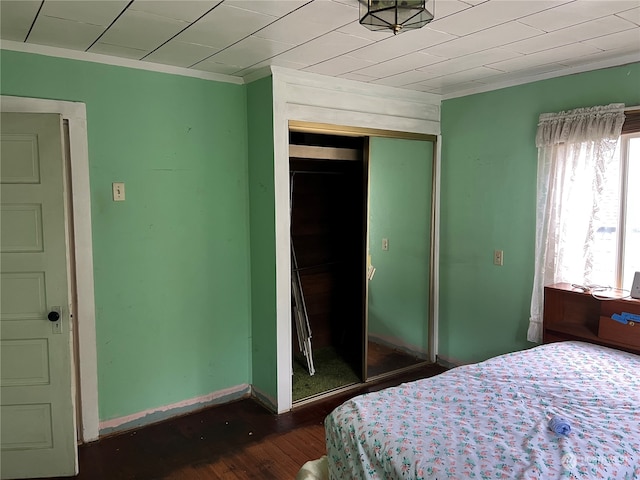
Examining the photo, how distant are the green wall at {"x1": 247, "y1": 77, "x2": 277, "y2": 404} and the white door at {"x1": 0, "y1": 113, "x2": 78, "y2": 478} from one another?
124cm

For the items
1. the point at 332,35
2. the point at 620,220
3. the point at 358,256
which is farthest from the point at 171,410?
the point at 620,220

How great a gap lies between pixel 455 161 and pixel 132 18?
106 inches

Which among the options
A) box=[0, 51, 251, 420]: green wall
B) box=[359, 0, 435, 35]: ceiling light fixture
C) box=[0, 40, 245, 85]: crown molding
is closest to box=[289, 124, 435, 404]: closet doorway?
box=[0, 51, 251, 420]: green wall

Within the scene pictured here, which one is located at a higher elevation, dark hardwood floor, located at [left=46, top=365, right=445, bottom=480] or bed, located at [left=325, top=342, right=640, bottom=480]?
bed, located at [left=325, top=342, right=640, bottom=480]

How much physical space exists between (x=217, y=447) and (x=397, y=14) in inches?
101

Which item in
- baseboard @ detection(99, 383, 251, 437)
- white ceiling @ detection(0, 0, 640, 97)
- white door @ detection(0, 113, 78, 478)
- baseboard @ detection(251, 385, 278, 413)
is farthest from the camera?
baseboard @ detection(251, 385, 278, 413)

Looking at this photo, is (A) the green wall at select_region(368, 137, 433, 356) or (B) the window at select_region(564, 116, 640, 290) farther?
(A) the green wall at select_region(368, 137, 433, 356)

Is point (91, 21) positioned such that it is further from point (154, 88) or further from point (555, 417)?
point (555, 417)

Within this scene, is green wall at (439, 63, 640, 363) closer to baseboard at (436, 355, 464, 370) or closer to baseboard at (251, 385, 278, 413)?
baseboard at (436, 355, 464, 370)

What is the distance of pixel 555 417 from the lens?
6.70 ft

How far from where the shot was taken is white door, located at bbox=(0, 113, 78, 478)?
2531mm

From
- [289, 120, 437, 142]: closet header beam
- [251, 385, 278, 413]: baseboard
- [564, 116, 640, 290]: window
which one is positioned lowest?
[251, 385, 278, 413]: baseboard

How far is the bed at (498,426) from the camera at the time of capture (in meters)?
1.73

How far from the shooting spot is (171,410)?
10.9ft
